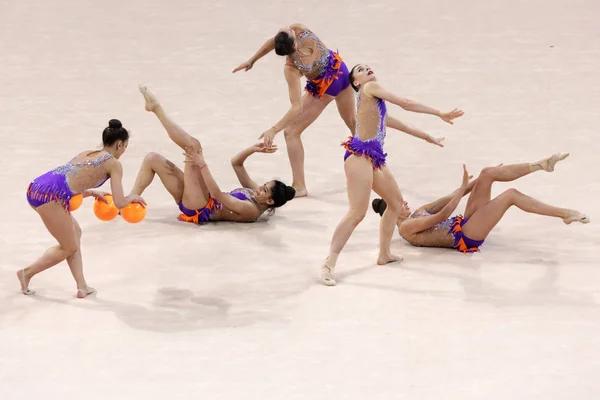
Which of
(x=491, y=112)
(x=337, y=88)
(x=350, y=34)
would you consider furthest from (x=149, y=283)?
(x=350, y=34)

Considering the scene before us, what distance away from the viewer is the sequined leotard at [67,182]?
19.6ft

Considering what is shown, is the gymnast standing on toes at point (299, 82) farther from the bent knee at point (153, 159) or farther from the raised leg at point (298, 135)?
the bent knee at point (153, 159)

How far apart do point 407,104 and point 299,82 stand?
1.49 m

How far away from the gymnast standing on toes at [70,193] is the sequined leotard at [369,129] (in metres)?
1.31

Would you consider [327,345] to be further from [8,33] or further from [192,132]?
[8,33]

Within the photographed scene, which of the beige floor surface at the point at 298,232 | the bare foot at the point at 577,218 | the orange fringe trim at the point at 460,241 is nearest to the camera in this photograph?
the beige floor surface at the point at 298,232

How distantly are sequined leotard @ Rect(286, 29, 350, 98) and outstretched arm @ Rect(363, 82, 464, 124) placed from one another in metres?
1.19

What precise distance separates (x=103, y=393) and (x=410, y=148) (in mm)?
4138

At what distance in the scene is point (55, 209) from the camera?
598 centimetres

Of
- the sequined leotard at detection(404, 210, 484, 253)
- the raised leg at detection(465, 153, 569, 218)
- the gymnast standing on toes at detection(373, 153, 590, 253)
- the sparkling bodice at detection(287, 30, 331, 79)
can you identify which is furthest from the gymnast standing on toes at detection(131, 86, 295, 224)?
the raised leg at detection(465, 153, 569, 218)

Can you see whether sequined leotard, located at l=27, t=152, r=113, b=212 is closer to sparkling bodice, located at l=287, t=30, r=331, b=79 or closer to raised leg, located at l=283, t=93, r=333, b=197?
sparkling bodice, located at l=287, t=30, r=331, b=79

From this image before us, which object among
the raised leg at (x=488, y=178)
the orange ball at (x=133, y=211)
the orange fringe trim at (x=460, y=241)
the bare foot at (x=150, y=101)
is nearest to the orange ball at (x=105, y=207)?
the orange ball at (x=133, y=211)

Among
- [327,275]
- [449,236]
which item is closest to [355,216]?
[327,275]

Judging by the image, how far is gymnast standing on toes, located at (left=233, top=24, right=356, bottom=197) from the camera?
287 inches
